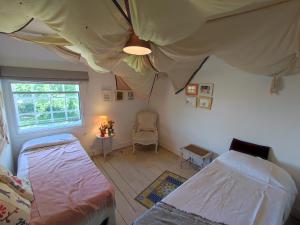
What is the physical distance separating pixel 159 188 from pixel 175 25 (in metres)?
2.33

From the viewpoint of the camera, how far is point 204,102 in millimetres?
2926

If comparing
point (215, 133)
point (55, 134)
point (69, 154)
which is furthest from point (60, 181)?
point (215, 133)

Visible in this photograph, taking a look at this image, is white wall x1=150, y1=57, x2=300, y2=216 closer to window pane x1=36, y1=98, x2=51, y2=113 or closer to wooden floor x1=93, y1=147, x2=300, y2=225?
wooden floor x1=93, y1=147, x2=300, y2=225

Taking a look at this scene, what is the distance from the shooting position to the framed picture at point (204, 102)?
2.84 m

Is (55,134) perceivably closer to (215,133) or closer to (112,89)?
(112,89)

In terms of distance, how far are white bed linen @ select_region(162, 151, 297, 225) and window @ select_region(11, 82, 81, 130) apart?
102 inches

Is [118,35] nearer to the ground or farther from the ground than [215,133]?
farther from the ground

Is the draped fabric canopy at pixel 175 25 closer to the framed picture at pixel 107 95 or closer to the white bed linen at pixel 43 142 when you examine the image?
the white bed linen at pixel 43 142

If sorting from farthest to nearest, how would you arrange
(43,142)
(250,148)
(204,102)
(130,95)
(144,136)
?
(130,95), (144,136), (204,102), (43,142), (250,148)

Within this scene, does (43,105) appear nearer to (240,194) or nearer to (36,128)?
(36,128)

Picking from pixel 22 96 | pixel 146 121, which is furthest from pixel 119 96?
pixel 22 96

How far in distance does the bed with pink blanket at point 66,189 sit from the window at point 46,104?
613mm

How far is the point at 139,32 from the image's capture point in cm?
90

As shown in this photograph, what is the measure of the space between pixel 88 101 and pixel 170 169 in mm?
2158
